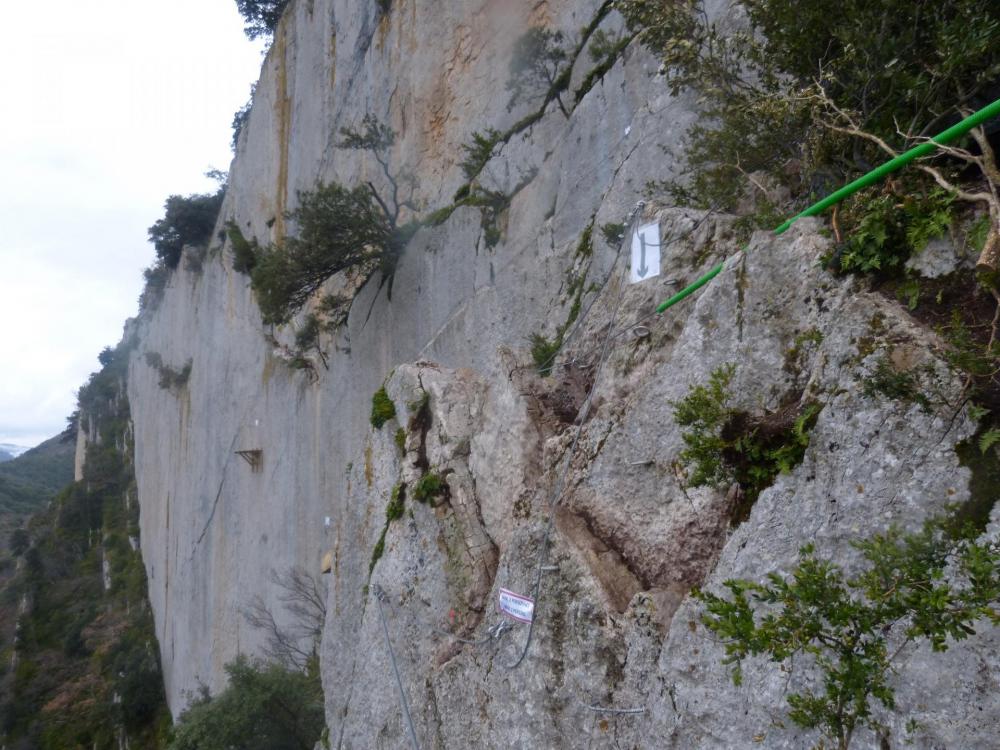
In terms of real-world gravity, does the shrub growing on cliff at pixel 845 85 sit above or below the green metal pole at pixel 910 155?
above

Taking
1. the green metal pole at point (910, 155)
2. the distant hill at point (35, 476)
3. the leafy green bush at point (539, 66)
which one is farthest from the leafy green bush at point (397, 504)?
the distant hill at point (35, 476)

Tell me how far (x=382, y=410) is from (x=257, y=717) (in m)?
8.10

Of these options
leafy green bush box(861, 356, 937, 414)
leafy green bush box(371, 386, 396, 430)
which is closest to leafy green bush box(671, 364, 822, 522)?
leafy green bush box(861, 356, 937, 414)

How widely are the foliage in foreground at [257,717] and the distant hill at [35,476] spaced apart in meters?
63.6

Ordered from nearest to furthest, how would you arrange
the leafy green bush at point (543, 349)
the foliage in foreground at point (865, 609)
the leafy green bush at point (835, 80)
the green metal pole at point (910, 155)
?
the foliage in foreground at point (865, 609) < the green metal pole at point (910, 155) < the leafy green bush at point (835, 80) < the leafy green bush at point (543, 349)

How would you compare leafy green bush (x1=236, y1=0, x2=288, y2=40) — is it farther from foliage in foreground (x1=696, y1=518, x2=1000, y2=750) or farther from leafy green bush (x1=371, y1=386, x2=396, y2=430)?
foliage in foreground (x1=696, y1=518, x2=1000, y2=750)

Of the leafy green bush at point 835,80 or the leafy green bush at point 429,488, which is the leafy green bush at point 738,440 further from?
the leafy green bush at point 429,488

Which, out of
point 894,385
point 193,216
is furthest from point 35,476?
point 894,385

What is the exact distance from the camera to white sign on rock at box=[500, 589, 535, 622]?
447cm

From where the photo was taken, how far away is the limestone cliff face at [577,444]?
307 cm

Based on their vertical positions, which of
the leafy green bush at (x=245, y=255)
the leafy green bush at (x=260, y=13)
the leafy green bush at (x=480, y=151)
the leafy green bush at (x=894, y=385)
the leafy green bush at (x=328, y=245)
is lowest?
the leafy green bush at (x=894, y=385)

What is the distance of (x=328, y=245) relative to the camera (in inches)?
572

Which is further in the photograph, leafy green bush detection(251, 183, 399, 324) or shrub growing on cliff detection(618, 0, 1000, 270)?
leafy green bush detection(251, 183, 399, 324)

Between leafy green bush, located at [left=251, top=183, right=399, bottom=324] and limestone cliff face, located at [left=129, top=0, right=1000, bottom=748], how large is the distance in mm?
842
